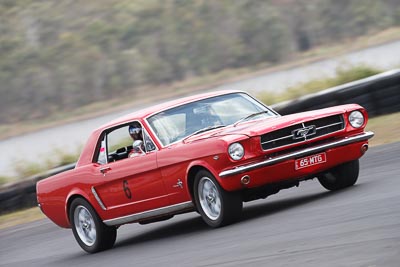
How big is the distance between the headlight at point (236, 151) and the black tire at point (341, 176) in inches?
52.9

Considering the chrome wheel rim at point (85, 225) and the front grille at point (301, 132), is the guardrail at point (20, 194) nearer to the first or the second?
the chrome wheel rim at point (85, 225)

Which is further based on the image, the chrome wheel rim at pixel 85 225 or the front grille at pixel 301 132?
the chrome wheel rim at pixel 85 225

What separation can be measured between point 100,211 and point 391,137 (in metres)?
5.61

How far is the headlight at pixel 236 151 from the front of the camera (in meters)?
8.37

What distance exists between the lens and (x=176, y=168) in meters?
8.91

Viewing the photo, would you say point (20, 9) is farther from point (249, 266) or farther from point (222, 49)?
point (249, 266)

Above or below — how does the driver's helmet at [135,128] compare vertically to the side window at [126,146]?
above

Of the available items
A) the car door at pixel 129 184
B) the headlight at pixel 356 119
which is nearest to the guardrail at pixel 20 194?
the car door at pixel 129 184

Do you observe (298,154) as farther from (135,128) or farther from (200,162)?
(135,128)

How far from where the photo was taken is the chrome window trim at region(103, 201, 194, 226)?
8961 millimetres

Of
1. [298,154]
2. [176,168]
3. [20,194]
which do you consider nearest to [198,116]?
[176,168]

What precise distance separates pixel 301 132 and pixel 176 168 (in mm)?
1208

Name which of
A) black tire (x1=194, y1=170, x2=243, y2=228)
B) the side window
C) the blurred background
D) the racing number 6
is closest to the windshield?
the side window

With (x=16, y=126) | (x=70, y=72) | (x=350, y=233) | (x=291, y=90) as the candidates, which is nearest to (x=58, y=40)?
(x=70, y=72)
